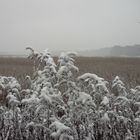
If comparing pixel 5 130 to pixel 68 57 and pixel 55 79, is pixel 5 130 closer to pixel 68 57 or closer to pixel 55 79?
pixel 55 79

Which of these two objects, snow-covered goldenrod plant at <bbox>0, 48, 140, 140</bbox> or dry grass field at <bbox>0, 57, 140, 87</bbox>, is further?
dry grass field at <bbox>0, 57, 140, 87</bbox>

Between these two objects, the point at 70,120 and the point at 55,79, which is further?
the point at 55,79

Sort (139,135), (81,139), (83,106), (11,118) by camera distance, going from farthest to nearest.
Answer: (11,118)
(139,135)
(81,139)
(83,106)

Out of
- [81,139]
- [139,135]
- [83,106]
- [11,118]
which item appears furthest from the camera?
[11,118]

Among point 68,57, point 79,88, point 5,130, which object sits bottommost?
point 5,130

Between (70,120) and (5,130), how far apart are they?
192cm

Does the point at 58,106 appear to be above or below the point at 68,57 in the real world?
below

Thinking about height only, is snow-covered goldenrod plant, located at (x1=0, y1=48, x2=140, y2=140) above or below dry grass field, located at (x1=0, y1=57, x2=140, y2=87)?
above

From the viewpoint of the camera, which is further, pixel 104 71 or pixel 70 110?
pixel 104 71

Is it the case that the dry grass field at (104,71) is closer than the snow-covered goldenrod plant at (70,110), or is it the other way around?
the snow-covered goldenrod plant at (70,110)

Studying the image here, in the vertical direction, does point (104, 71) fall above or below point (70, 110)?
below

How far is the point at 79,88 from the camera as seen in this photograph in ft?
18.0

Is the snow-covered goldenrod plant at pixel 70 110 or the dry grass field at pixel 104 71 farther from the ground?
the snow-covered goldenrod plant at pixel 70 110

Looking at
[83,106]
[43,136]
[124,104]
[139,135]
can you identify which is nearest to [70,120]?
[83,106]
